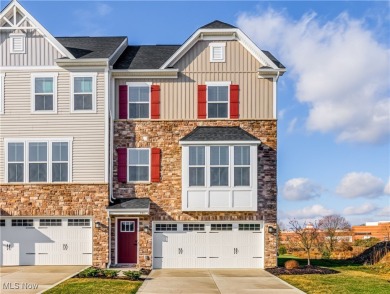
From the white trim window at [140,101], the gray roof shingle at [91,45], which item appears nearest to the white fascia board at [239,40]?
the white trim window at [140,101]

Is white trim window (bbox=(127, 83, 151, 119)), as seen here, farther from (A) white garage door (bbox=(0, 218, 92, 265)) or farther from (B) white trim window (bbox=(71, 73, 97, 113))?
(A) white garage door (bbox=(0, 218, 92, 265))

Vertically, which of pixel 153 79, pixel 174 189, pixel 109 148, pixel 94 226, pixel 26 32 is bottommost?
pixel 94 226

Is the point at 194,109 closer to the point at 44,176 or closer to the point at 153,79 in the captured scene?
the point at 153,79

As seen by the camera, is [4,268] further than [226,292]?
Yes

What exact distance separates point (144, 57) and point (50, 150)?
5.96m

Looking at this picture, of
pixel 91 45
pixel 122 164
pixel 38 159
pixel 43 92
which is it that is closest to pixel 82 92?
pixel 43 92

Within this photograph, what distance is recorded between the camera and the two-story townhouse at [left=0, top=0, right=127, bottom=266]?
18891 mm

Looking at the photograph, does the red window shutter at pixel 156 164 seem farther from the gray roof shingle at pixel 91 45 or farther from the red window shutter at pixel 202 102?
the gray roof shingle at pixel 91 45

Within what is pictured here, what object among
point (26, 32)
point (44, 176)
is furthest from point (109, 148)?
point (26, 32)

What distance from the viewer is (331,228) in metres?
27.3

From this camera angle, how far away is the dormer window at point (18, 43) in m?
19.3

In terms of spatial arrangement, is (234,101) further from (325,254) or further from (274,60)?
(325,254)

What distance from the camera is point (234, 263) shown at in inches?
755

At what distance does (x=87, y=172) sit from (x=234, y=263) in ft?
23.7
